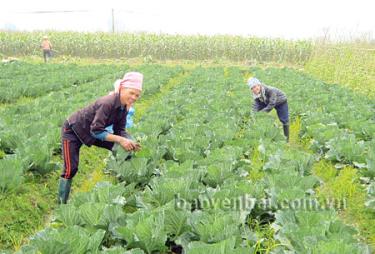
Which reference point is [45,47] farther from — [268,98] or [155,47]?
[268,98]

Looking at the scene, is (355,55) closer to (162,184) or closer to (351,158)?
(351,158)

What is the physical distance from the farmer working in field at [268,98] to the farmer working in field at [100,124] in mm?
2939

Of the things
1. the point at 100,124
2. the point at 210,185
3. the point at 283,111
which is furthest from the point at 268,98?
the point at 100,124

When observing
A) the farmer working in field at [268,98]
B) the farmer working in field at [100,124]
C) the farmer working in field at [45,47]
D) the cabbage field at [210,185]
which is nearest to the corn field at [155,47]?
the farmer working in field at [45,47]

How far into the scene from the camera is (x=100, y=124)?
4297 millimetres

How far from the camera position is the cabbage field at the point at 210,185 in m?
3.22

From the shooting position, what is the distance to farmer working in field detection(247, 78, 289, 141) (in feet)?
23.2

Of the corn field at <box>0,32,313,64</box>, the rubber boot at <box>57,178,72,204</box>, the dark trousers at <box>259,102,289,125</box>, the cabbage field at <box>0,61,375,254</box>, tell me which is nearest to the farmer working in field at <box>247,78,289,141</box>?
the dark trousers at <box>259,102,289,125</box>

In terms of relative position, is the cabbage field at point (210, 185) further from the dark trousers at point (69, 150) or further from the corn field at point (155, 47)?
the corn field at point (155, 47)

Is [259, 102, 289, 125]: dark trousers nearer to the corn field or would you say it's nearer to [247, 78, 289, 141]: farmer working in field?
[247, 78, 289, 141]: farmer working in field

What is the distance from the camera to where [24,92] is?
11.6 meters

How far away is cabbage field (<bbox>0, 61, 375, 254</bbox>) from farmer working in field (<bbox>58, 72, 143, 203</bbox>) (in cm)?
44

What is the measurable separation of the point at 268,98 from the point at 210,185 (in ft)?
10.4

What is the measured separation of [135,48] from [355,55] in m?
17.2
